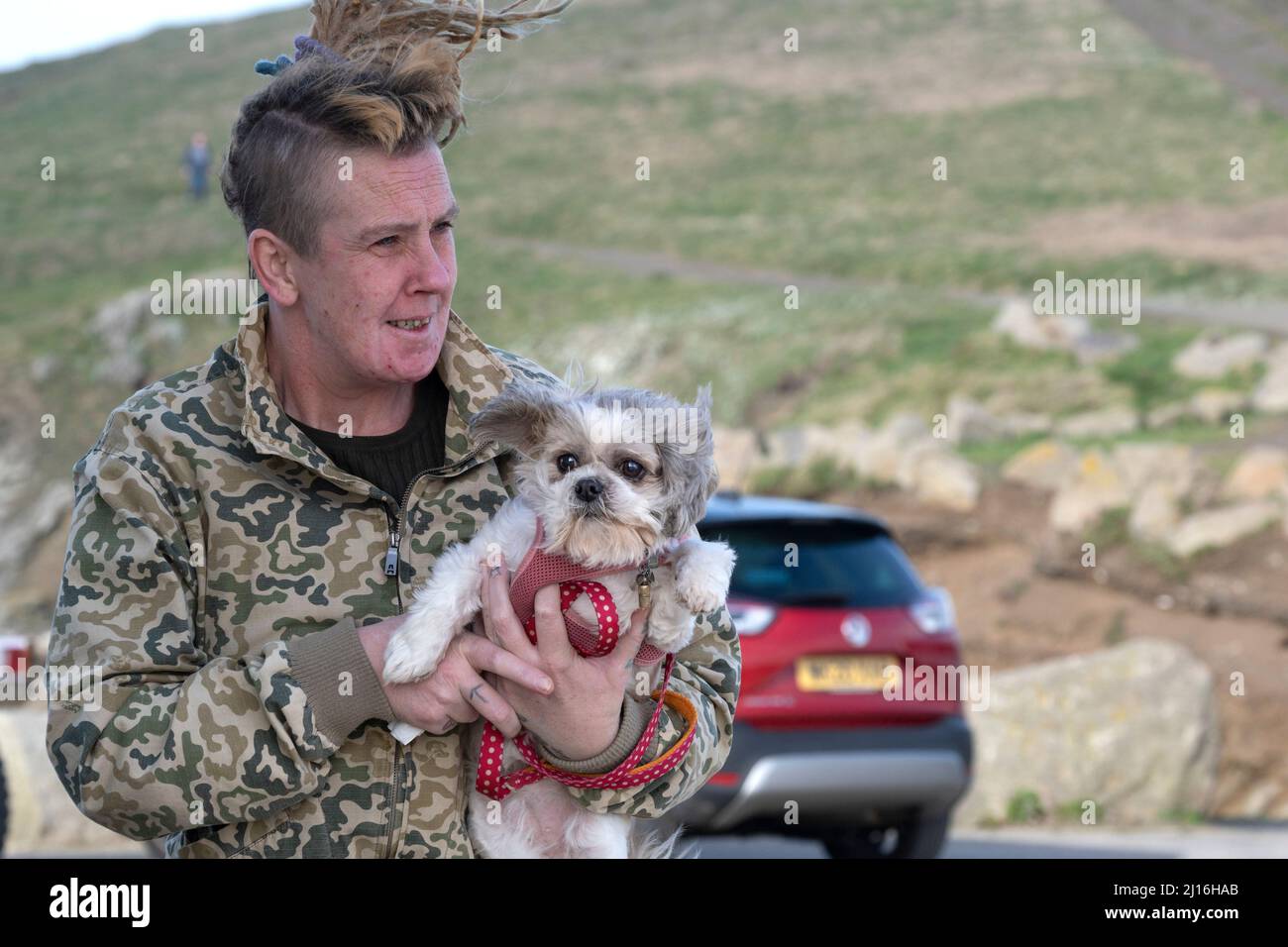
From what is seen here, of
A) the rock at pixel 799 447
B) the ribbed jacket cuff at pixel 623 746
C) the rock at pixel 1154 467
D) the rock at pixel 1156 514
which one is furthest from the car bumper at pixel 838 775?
the rock at pixel 799 447

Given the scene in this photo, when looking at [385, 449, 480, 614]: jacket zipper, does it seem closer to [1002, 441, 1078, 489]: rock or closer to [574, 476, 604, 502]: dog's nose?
[574, 476, 604, 502]: dog's nose

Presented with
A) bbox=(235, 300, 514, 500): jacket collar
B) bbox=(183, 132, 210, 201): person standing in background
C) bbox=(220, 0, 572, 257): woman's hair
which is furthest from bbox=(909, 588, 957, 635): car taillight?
bbox=(183, 132, 210, 201): person standing in background

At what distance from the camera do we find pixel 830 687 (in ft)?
34.0

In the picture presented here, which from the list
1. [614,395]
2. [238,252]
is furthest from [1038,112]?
[614,395]

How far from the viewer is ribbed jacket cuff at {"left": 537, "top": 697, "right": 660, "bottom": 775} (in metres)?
3.56

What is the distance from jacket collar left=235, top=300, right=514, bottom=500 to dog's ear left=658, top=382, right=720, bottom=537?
460mm

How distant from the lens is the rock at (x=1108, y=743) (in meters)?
13.4

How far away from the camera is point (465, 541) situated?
12.4 ft

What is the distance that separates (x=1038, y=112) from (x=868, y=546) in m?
61.2

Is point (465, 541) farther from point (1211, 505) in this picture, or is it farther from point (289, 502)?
point (1211, 505)

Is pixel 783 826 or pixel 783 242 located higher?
pixel 783 242

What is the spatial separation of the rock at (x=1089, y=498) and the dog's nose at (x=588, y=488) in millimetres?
16177

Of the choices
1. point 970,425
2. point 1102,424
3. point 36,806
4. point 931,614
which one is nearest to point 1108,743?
point 931,614

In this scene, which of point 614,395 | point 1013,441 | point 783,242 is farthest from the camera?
point 783,242
